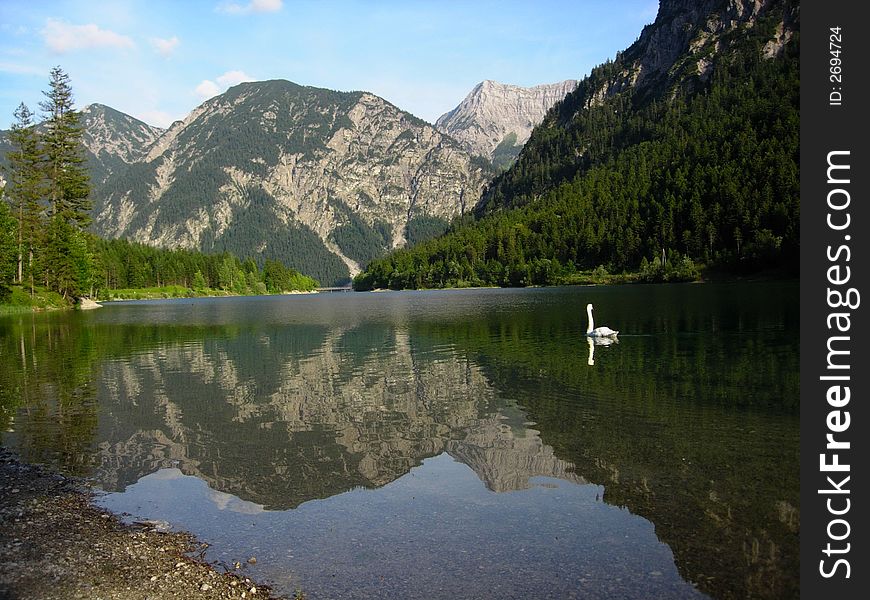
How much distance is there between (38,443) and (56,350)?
31.9 meters

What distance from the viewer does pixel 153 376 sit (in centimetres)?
3528

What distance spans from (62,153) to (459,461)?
406 feet

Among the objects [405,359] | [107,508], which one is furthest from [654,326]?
[107,508]

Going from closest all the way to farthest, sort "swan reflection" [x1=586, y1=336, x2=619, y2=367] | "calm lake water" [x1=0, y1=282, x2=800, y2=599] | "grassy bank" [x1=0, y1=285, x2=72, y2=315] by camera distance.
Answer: "calm lake water" [x1=0, y1=282, x2=800, y2=599], "swan reflection" [x1=586, y1=336, x2=619, y2=367], "grassy bank" [x1=0, y1=285, x2=72, y2=315]

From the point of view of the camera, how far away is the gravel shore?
10.0m

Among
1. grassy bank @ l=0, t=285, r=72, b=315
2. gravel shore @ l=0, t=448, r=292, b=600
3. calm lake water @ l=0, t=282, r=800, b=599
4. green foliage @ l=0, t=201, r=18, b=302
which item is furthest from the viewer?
grassy bank @ l=0, t=285, r=72, b=315

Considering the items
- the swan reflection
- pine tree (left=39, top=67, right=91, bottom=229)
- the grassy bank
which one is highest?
pine tree (left=39, top=67, right=91, bottom=229)

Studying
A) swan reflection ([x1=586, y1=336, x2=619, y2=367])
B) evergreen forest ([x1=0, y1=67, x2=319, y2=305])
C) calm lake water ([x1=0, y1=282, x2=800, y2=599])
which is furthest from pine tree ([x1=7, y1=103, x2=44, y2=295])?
swan reflection ([x1=586, y1=336, x2=619, y2=367])

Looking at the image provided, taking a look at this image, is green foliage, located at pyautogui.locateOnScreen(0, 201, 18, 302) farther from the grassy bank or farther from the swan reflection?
the swan reflection

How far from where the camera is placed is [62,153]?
11381 centimetres

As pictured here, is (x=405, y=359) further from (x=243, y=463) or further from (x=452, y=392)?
(x=243, y=463)

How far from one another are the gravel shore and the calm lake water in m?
0.68

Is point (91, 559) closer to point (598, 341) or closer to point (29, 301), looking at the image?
point (598, 341)

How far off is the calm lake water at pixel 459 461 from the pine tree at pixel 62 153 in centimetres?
9101
